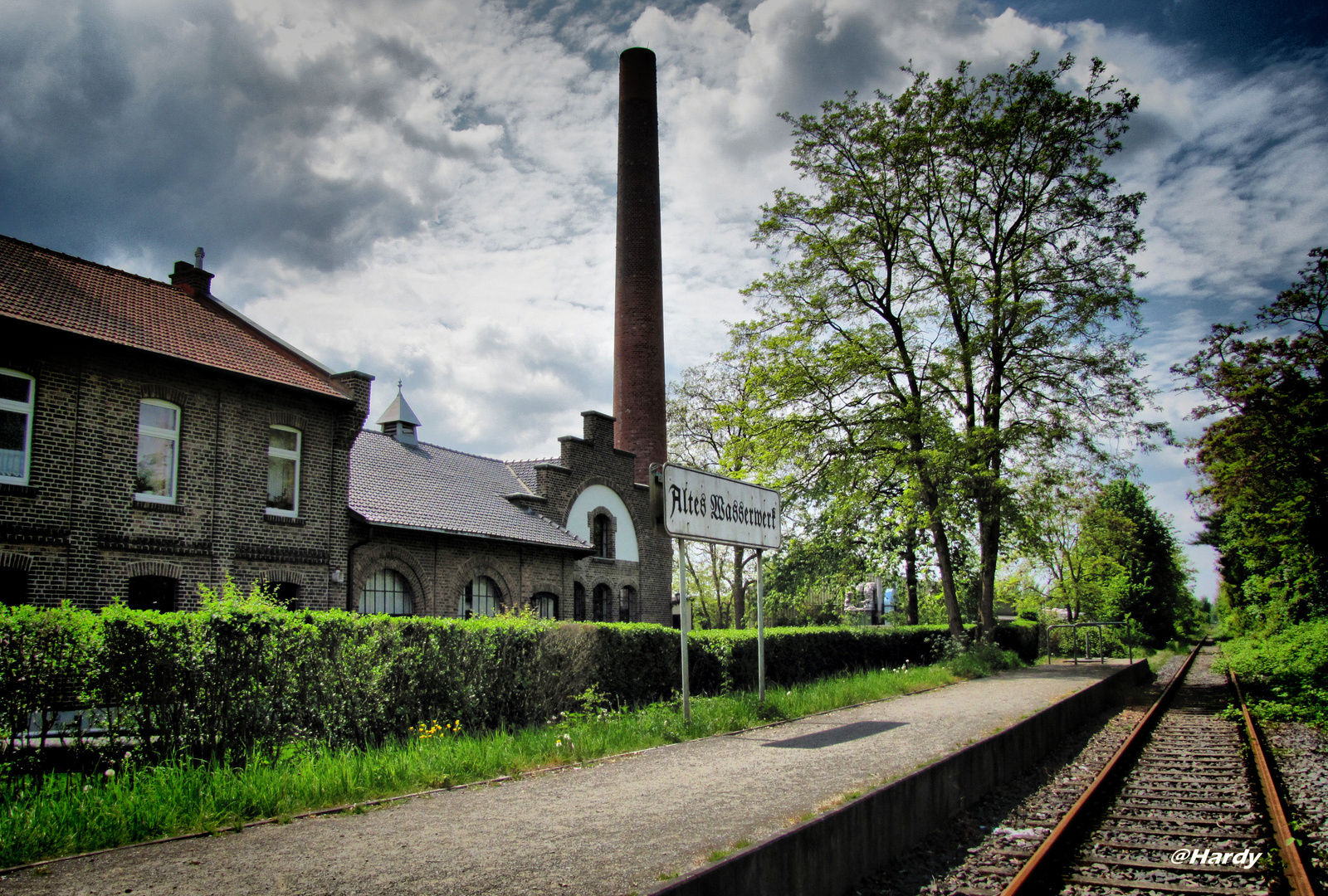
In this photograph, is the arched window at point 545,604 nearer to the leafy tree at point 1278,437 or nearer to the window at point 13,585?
the window at point 13,585

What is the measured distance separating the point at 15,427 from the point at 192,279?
740cm

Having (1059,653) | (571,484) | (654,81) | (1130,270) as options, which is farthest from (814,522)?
(654,81)

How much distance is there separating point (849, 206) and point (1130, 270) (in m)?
7.60

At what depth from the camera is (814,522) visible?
86.8ft

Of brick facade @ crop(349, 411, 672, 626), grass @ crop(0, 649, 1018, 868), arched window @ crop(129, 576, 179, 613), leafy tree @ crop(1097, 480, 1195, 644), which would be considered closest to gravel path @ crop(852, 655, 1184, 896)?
grass @ crop(0, 649, 1018, 868)

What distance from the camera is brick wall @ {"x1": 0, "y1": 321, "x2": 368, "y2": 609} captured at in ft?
46.5

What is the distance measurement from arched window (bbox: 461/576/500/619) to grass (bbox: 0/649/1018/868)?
12.3 meters

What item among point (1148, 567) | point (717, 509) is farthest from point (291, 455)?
point (1148, 567)

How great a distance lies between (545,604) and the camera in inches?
1009

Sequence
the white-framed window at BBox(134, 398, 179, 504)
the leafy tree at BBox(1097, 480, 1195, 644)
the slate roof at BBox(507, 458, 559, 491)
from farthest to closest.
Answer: the leafy tree at BBox(1097, 480, 1195, 644) → the slate roof at BBox(507, 458, 559, 491) → the white-framed window at BBox(134, 398, 179, 504)

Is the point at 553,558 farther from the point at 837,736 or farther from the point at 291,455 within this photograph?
the point at 837,736

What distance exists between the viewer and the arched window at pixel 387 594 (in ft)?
66.2

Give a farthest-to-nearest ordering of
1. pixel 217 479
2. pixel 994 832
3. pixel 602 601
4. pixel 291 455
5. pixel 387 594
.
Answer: pixel 602 601 < pixel 387 594 < pixel 291 455 < pixel 217 479 < pixel 994 832

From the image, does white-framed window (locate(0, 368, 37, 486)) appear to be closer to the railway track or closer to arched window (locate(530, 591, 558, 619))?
arched window (locate(530, 591, 558, 619))
